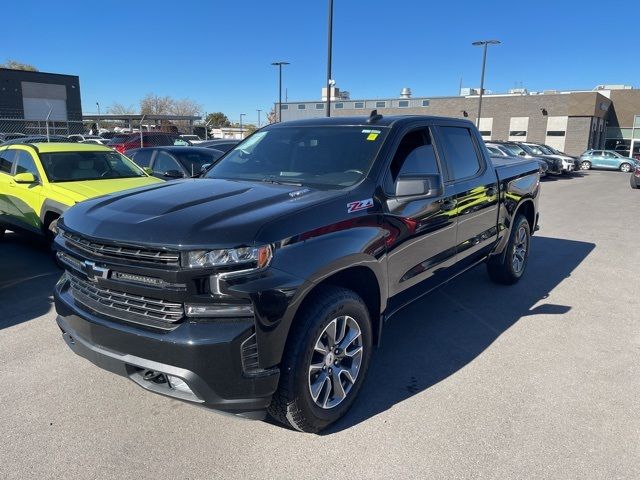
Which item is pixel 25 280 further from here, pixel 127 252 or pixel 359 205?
pixel 359 205

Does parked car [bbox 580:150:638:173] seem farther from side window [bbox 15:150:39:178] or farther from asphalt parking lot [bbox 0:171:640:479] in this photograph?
side window [bbox 15:150:39:178]

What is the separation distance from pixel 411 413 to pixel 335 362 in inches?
26.6

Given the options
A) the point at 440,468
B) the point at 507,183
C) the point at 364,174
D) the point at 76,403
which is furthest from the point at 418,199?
the point at 76,403

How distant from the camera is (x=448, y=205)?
4.17 m

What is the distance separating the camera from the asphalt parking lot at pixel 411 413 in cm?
276

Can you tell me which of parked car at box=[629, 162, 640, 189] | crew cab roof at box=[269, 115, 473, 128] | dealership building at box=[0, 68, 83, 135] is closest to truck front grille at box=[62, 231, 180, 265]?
crew cab roof at box=[269, 115, 473, 128]

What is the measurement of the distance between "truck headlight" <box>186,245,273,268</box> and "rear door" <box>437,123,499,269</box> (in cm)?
Answer: 231

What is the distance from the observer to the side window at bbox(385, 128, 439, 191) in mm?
3685

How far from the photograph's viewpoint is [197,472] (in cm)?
270

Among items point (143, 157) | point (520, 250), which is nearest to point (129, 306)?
point (520, 250)

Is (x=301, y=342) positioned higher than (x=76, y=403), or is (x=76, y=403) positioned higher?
(x=301, y=342)

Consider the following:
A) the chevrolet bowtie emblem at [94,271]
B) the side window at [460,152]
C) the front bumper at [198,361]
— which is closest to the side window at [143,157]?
the side window at [460,152]

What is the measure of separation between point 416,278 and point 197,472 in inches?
81.7

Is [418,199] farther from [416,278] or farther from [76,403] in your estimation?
[76,403]
